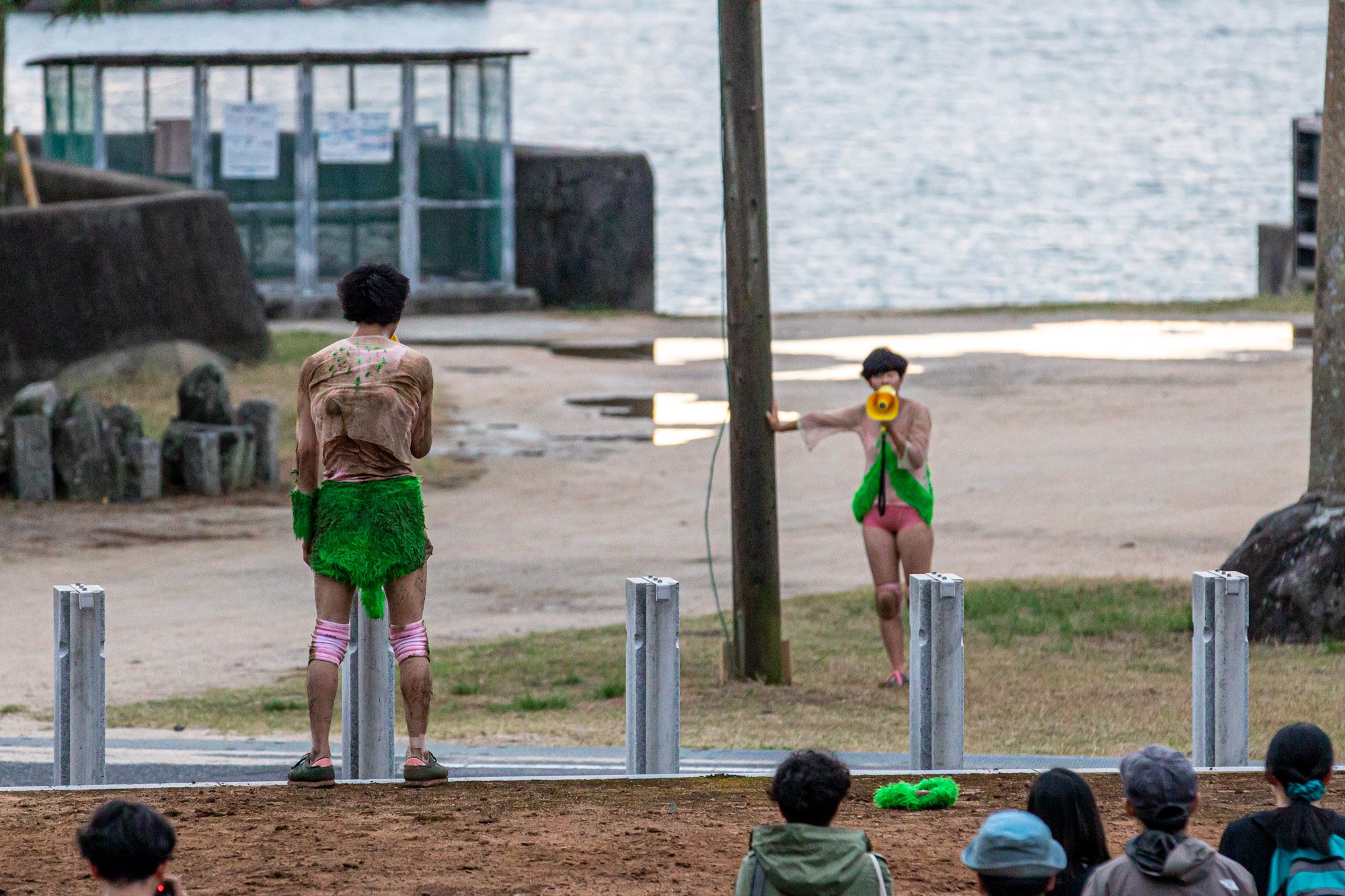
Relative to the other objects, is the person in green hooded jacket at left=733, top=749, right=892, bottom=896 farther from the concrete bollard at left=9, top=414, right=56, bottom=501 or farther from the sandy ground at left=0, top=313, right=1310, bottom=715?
the concrete bollard at left=9, top=414, right=56, bottom=501

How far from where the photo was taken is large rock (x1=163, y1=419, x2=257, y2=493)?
16.7 meters

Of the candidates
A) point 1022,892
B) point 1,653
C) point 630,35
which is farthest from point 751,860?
point 630,35

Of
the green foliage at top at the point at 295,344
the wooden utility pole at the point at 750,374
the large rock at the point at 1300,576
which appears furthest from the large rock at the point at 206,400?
the large rock at the point at 1300,576

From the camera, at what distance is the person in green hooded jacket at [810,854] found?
4.28 meters

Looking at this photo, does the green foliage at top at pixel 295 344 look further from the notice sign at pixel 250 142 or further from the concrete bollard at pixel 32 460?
the concrete bollard at pixel 32 460

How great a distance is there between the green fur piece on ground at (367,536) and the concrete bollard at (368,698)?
0.27 m

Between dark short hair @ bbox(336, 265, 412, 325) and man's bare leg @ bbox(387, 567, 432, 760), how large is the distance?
81 cm

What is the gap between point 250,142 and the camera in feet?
91.8

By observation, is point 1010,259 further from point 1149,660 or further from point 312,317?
point 1149,660

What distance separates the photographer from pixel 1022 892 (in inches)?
156

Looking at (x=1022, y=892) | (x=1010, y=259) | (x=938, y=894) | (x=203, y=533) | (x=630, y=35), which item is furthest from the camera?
(x=630, y=35)

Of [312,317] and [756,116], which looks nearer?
[756,116]

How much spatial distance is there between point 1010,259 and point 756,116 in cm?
5702

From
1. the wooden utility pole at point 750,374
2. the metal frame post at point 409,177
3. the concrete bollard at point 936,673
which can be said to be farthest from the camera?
the metal frame post at point 409,177
